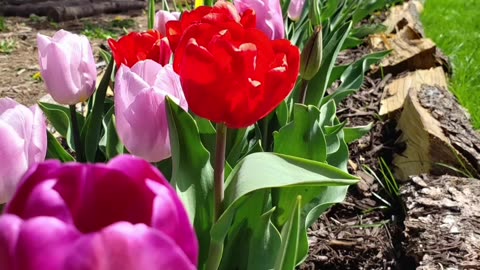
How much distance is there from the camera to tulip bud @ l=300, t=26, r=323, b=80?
142cm

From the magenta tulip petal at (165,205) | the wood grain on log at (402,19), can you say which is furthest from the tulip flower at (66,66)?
the wood grain on log at (402,19)

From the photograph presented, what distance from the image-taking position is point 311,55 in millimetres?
1454

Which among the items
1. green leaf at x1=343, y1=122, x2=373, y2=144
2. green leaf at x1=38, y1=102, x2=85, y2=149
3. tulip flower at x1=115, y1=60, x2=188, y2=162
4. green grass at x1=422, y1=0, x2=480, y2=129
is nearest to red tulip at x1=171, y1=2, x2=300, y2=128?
tulip flower at x1=115, y1=60, x2=188, y2=162

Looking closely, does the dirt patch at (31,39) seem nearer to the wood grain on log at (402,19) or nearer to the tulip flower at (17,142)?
the wood grain on log at (402,19)

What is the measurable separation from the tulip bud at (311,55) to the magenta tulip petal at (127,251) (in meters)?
1.02

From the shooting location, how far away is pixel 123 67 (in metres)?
0.96

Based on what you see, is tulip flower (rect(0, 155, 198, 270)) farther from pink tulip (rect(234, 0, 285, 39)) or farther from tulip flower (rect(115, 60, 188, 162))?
pink tulip (rect(234, 0, 285, 39))

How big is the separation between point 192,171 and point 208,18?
24 cm

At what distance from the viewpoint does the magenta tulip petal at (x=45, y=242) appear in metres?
0.43

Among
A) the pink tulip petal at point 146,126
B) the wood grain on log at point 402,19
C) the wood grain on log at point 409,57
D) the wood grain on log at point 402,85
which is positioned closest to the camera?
the pink tulip petal at point 146,126

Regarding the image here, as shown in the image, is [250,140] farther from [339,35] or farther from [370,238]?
[339,35]

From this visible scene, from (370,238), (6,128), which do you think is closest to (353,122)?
(370,238)

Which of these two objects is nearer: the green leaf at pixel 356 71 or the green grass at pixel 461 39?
the green leaf at pixel 356 71

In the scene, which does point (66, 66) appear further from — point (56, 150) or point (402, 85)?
point (402, 85)
